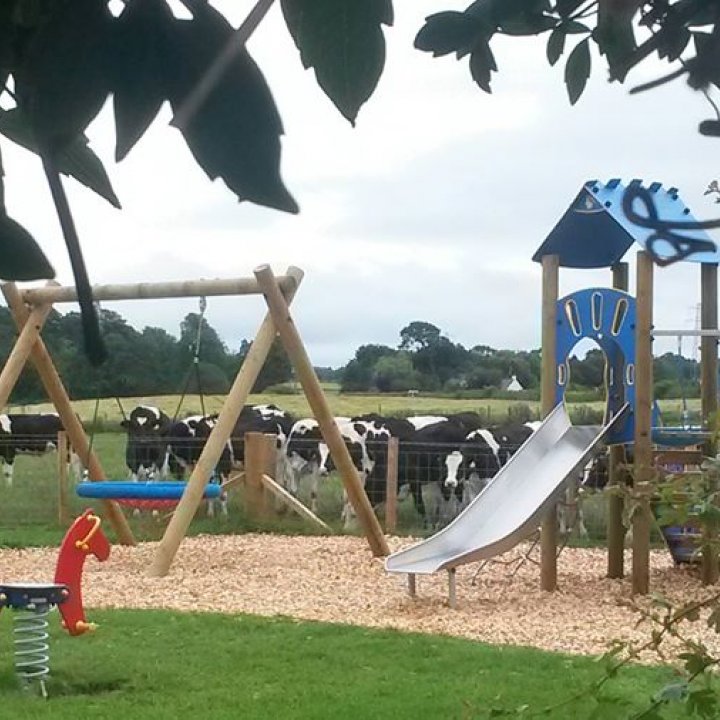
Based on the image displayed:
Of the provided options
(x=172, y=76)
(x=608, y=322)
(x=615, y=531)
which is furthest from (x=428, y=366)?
(x=615, y=531)

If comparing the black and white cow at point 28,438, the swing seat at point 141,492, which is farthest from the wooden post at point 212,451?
the black and white cow at point 28,438

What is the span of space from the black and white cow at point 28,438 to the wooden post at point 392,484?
2697mm

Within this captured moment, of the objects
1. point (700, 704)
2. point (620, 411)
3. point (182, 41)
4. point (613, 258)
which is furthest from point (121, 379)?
point (613, 258)

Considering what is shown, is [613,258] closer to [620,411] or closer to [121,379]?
[620,411]

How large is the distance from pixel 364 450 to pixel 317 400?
9.13 feet

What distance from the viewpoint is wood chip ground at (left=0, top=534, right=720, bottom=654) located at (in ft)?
18.6

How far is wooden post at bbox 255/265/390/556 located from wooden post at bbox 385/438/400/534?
1629 millimetres

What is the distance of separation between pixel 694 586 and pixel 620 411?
1.06 meters

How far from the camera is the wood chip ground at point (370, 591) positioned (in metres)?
5.68

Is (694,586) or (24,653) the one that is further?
(694,586)

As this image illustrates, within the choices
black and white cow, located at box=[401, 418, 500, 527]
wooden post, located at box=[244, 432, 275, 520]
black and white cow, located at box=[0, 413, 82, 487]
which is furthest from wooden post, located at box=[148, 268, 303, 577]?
black and white cow, located at box=[0, 413, 82, 487]

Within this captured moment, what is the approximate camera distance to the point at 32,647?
4.67m

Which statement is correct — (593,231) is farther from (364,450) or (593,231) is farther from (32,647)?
(32,647)

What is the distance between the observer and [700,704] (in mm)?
1740
